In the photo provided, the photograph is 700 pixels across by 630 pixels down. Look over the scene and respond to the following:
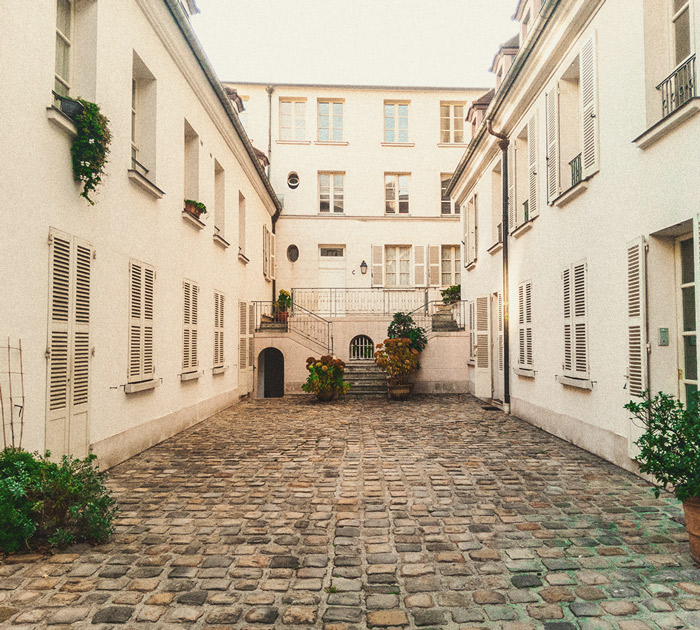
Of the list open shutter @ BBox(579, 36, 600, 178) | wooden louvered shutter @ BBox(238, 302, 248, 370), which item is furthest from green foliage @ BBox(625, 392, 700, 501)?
wooden louvered shutter @ BBox(238, 302, 248, 370)

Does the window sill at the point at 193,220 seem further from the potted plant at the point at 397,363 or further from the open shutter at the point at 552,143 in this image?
the potted plant at the point at 397,363

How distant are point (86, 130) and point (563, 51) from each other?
7.06 m

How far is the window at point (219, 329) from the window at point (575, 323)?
7376mm

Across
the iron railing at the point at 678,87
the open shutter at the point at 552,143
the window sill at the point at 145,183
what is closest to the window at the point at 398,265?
the open shutter at the point at 552,143

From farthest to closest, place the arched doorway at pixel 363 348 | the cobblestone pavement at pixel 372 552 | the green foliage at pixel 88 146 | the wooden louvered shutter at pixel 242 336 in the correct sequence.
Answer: the arched doorway at pixel 363 348, the wooden louvered shutter at pixel 242 336, the green foliage at pixel 88 146, the cobblestone pavement at pixel 372 552

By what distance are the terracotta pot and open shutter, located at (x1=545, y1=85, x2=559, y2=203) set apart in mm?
6260

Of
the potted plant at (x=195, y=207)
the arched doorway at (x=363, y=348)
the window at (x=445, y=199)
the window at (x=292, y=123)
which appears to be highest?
the window at (x=292, y=123)

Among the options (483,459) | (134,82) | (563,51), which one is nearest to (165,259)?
(134,82)

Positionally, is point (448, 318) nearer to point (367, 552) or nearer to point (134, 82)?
point (134, 82)

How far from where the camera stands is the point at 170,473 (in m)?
6.61

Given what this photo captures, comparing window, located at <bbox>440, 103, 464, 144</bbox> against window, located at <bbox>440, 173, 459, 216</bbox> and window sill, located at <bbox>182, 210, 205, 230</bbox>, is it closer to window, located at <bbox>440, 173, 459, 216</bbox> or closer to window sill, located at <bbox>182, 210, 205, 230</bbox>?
window, located at <bbox>440, 173, 459, 216</bbox>

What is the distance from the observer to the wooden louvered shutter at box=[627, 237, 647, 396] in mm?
6074

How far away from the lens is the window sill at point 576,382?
7.67 metres

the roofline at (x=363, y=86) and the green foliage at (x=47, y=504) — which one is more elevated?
the roofline at (x=363, y=86)
